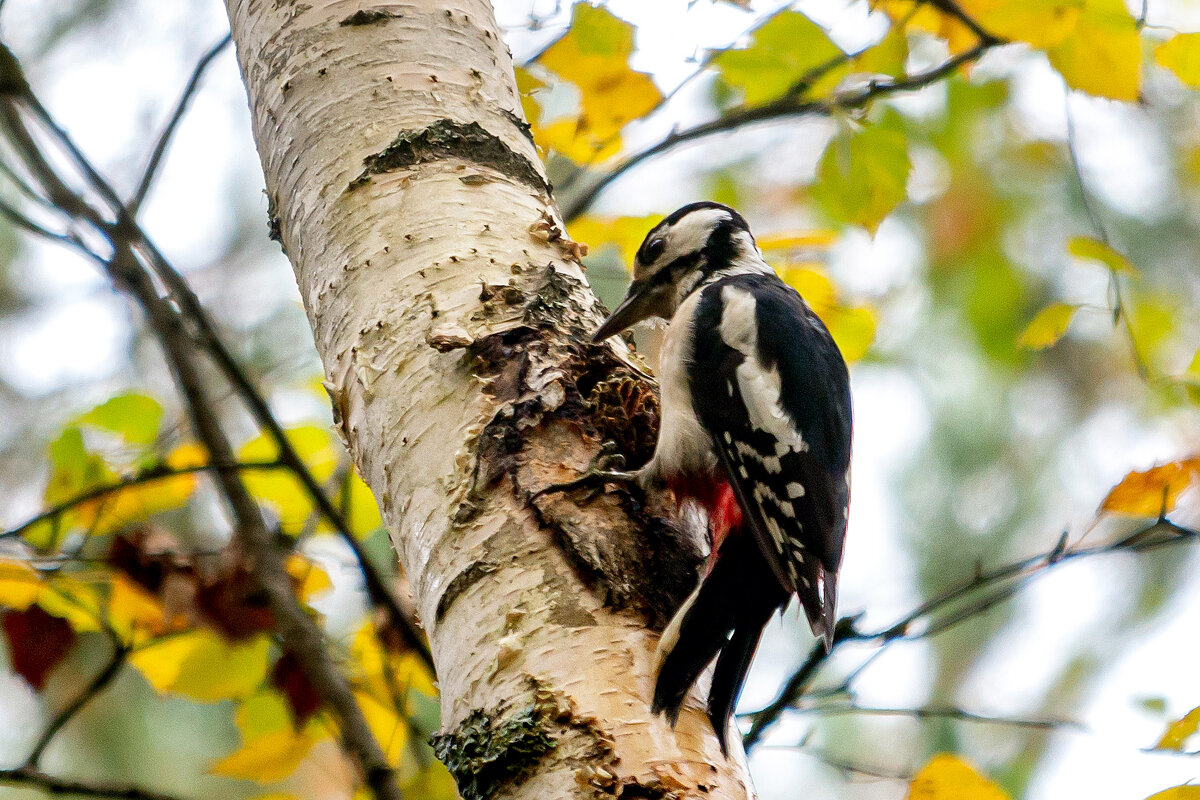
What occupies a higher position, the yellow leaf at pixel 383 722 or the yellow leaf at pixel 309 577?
the yellow leaf at pixel 309 577

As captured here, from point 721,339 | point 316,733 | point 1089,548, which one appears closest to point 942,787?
point 1089,548

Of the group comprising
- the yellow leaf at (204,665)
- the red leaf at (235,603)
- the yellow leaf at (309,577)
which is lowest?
the yellow leaf at (204,665)

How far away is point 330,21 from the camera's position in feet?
5.71

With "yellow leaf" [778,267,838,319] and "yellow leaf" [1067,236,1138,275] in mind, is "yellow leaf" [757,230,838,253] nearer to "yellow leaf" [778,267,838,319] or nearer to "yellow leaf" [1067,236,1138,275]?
"yellow leaf" [778,267,838,319]

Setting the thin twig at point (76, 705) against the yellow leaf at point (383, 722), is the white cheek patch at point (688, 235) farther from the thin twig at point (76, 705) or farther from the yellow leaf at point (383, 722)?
the thin twig at point (76, 705)

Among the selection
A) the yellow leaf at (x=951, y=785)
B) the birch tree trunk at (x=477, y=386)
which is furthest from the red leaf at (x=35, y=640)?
the yellow leaf at (x=951, y=785)

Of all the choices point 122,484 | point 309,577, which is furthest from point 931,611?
point 122,484

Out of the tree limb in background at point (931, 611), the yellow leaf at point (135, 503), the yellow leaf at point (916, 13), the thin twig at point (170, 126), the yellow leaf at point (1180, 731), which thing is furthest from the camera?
the yellow leaf at point (916, 13)

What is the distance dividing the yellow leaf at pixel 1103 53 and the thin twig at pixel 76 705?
1963 millimetres

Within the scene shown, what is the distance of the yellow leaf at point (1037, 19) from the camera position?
5.96 feet

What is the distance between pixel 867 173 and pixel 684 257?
16.7 inches

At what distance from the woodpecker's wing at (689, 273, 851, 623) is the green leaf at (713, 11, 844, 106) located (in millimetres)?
425

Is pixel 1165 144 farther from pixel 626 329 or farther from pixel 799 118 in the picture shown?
pixel 626 329

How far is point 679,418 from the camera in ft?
5.92
